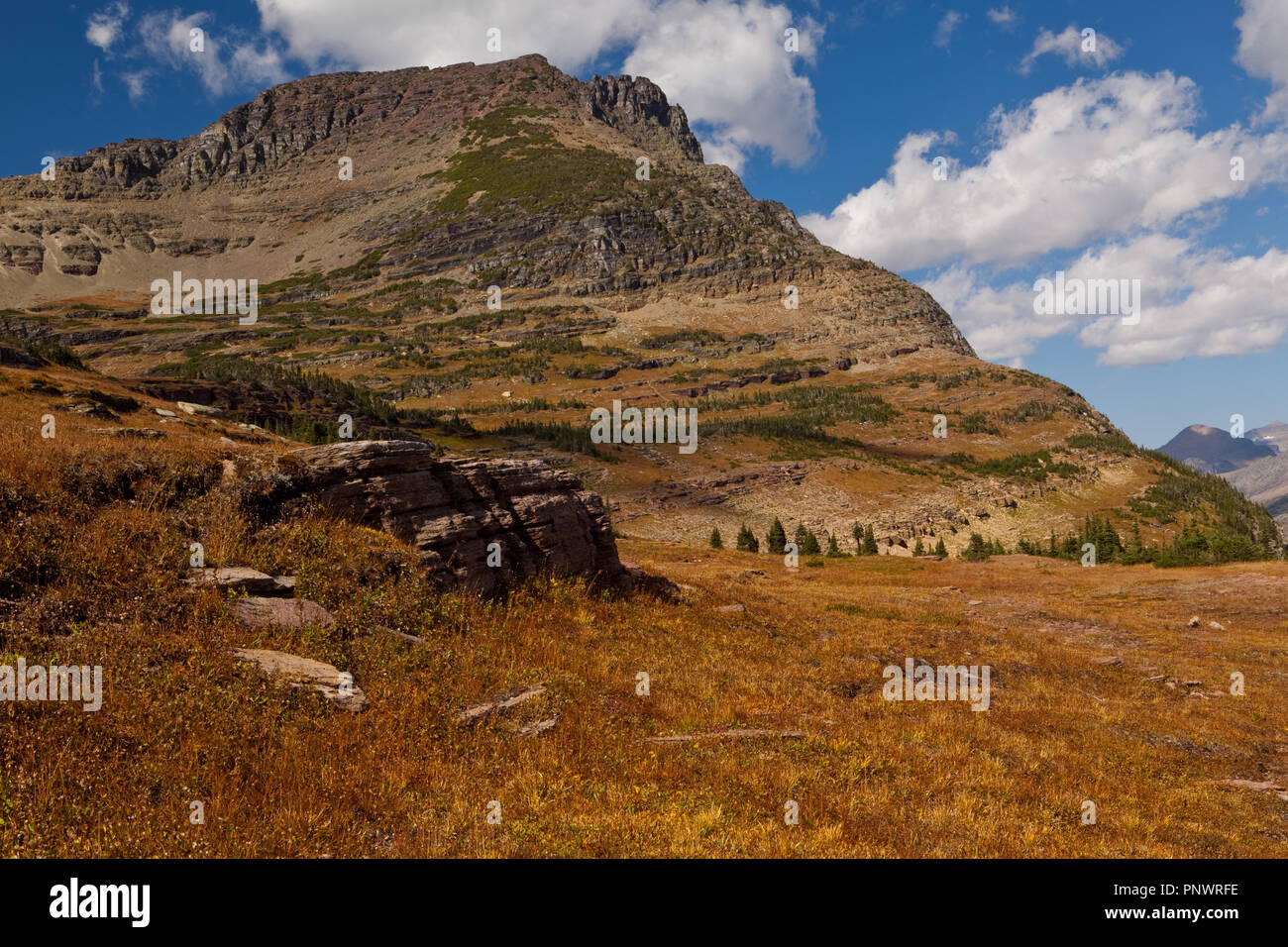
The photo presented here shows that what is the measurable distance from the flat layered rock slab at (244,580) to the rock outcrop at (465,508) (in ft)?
10.6

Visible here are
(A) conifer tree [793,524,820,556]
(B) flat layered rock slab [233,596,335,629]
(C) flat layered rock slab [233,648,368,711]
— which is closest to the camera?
(C) flat layered rock slab [233,648,368,711]

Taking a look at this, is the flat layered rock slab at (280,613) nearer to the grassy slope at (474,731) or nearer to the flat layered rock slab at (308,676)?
the grassy slope at (474,731)

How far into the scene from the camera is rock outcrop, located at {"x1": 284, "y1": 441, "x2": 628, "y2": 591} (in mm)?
14719

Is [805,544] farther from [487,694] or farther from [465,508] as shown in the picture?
[487,694]

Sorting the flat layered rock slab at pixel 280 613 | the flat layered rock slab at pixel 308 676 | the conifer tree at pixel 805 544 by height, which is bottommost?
the conifer tree at pixel 805 544

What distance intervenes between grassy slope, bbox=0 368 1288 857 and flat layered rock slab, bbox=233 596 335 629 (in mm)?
337

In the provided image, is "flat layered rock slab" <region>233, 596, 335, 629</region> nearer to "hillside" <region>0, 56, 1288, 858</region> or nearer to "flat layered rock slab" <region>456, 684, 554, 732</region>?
"hillside" <region>0, 56, 1288, 858</region>

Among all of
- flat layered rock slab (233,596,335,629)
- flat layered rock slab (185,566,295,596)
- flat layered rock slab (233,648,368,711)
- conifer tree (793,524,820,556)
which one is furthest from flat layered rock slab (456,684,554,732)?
conifer tree (793,524,820,556)

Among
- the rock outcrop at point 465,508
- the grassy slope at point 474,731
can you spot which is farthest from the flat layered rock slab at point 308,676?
the rock outcrop at point 465,508

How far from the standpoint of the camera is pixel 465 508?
55.2 ft

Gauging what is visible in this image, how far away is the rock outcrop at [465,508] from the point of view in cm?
1472
